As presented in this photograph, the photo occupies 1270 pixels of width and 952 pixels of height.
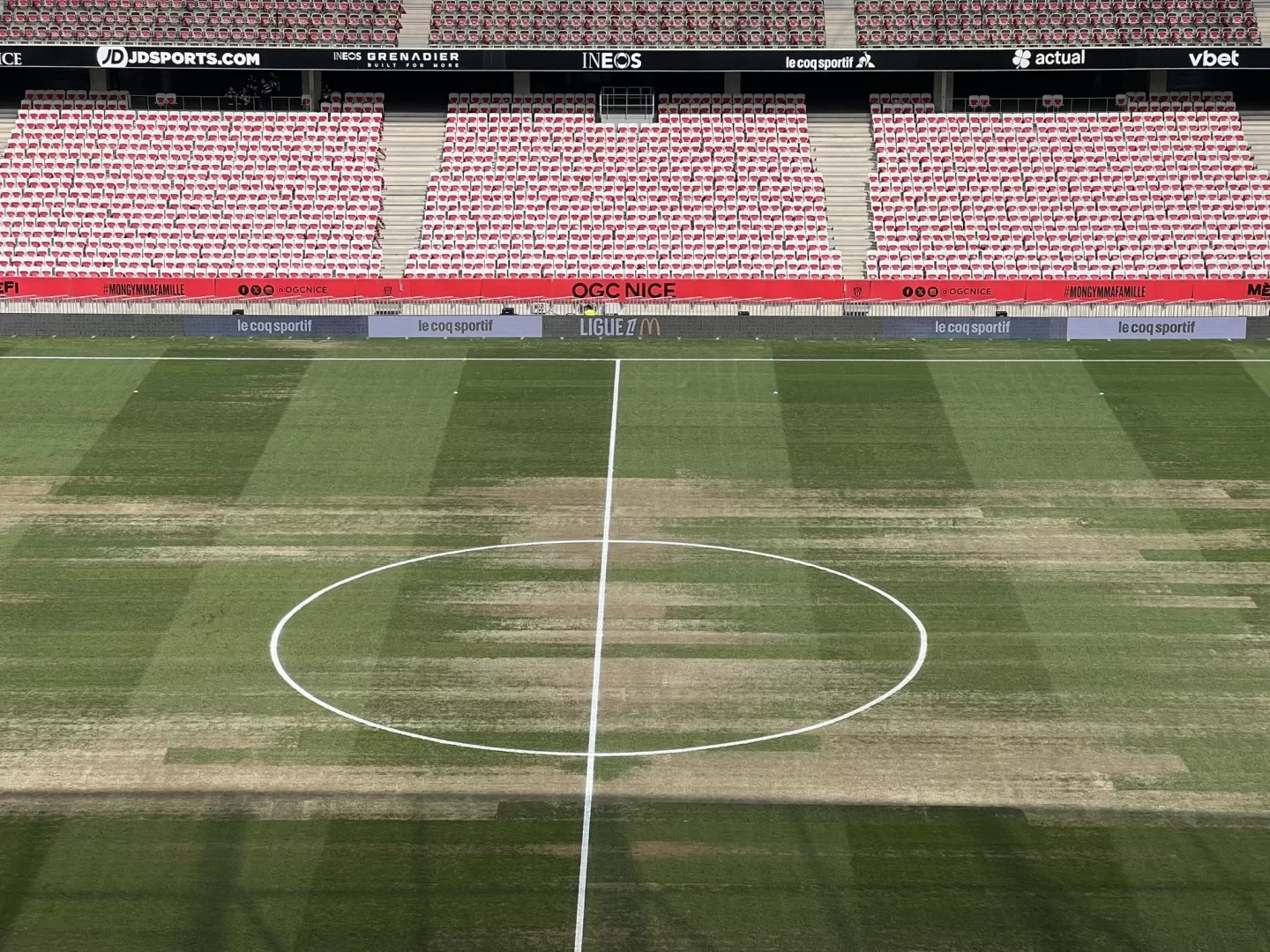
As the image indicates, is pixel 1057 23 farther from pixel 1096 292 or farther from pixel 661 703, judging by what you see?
pixel 661 703

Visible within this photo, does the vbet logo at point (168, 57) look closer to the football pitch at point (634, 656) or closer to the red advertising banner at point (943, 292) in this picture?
the football pitch at point (634, 656)

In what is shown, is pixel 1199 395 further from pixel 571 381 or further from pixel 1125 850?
pixel 1125 850

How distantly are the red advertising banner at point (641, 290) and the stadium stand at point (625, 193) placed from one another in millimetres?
3173

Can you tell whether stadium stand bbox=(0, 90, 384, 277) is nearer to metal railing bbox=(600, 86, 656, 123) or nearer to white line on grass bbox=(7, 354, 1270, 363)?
white line on grass bbox=(7, 354, 1270, 363)

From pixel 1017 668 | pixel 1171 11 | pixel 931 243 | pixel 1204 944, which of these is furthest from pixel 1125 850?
pixel 1171 11

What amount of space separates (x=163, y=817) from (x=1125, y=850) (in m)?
12.5

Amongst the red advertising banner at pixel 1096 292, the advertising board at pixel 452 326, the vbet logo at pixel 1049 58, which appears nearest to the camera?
the advertising board at pixel 452 326

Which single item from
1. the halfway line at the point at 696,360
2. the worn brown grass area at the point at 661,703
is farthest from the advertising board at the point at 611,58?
the worn brown grass area at the point at 661,703

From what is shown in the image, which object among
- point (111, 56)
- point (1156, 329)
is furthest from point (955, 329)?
point (111, 56)

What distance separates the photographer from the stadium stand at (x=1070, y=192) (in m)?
50.2

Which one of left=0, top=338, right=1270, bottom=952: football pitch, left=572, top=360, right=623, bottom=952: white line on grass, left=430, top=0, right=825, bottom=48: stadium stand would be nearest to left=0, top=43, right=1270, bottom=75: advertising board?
left=430, top=0, right=825, bottom=48: stadium stand

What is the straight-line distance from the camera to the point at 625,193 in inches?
2068

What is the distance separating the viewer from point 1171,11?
55.4 m

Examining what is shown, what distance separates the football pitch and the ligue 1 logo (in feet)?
47.6
